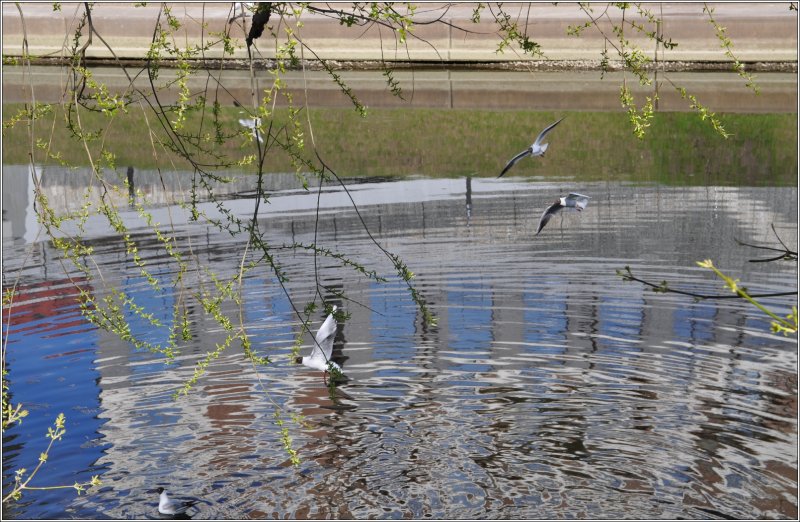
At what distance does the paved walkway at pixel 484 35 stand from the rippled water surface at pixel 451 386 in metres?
10.2

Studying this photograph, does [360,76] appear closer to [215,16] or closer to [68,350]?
[215,16]

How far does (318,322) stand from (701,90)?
511 inches

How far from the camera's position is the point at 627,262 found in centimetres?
1025

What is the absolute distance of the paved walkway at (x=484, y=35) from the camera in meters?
21.4

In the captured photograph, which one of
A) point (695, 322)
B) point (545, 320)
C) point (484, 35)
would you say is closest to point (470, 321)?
point (545, 320)

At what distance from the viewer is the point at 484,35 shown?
75.0 feet

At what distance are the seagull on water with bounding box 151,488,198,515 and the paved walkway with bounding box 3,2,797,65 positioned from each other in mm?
15144

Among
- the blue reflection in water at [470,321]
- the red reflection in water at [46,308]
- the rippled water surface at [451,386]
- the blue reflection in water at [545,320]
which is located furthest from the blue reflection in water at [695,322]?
the red reflection in water at [46,308]

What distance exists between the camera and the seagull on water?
562cm

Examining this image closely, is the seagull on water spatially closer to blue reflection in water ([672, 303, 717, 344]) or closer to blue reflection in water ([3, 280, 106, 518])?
blue reflection in water ([3, 280, 106, 518])

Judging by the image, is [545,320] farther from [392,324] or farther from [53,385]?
[53,385]

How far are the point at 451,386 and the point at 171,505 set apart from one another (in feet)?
7.79

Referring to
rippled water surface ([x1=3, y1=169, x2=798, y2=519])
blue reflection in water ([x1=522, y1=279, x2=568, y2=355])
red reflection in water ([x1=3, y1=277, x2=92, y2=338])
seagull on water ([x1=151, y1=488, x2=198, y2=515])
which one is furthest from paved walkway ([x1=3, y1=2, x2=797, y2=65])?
seagull on water ([x1=151, y1=488, x2=198, y2=515])

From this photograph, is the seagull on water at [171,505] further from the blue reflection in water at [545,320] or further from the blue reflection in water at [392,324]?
the blue reflection in water at [545,320]
